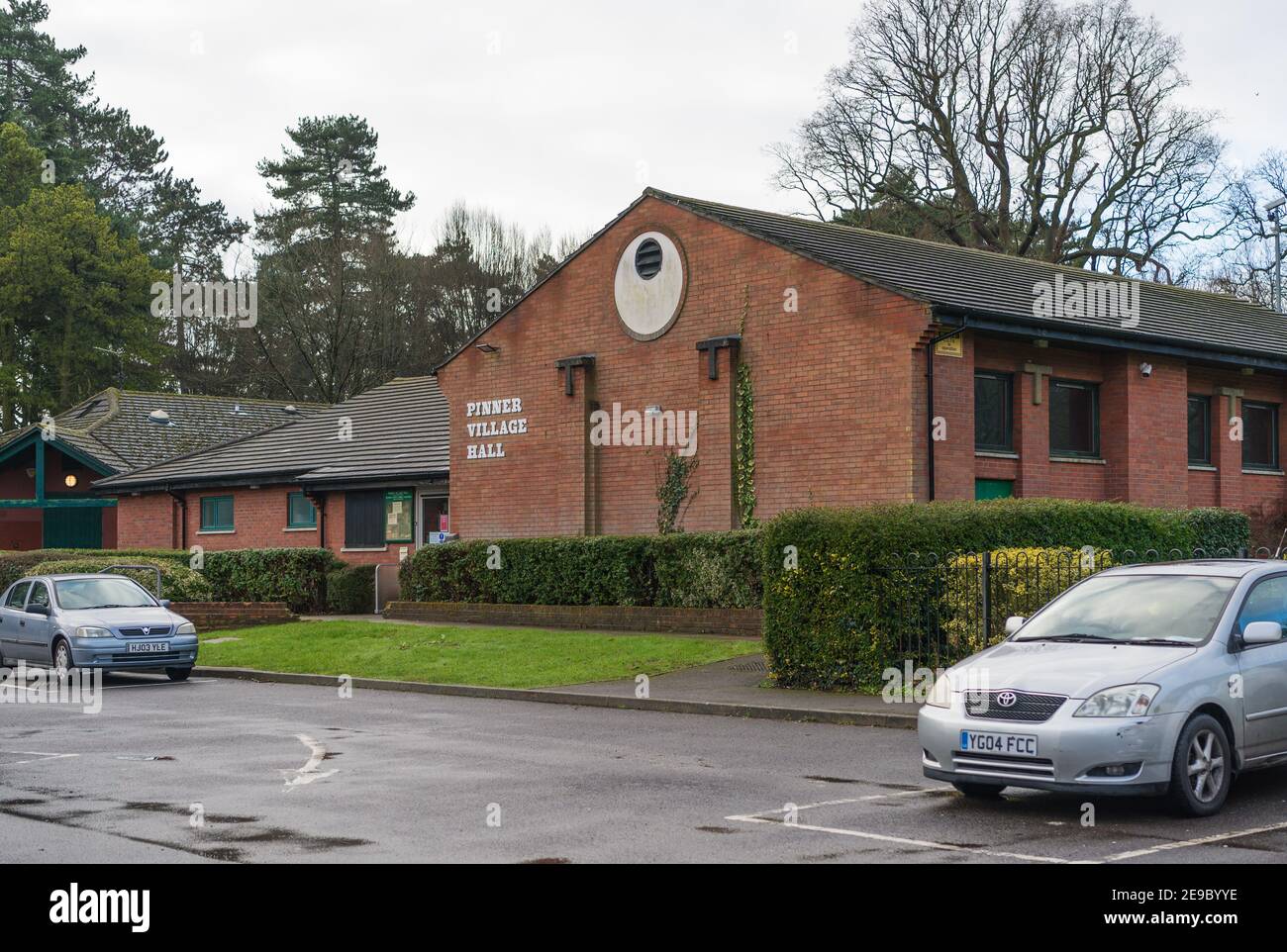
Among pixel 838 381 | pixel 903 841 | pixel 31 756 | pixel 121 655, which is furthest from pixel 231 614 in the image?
pixel 903 841

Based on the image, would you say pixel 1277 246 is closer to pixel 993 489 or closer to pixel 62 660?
pixel 993 489

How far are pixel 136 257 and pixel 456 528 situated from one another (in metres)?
37.9

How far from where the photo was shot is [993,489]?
25188mm

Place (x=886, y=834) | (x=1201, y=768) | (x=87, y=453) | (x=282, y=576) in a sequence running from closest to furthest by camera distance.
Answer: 1. (x=886, y=834)
2. (x=1201, y=768)
3. (x=282, y=576)
4. (x=87, y=453)

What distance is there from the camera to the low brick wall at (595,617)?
22.5m


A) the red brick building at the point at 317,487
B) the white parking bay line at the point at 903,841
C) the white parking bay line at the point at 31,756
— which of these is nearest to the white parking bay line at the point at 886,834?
the white parking bay line at the point at 903,841

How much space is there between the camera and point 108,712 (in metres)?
17.1

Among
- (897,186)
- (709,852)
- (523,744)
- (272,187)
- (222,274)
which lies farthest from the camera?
(222,274)

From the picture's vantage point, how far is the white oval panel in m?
27.8

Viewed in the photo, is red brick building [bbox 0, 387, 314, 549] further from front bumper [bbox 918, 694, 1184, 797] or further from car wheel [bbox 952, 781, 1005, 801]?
front bumper [bbox 918, 694, 1184, 797]

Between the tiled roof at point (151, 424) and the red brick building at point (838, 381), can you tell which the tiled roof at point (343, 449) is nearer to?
the tiled roof at point (151, 424)

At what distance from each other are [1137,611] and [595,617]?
14.9 metres
